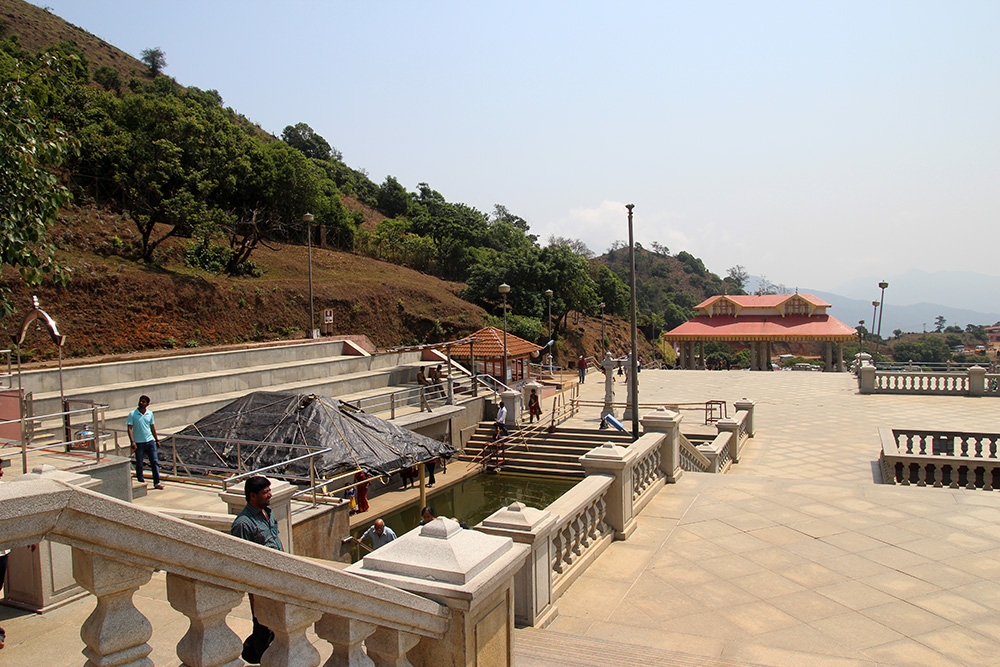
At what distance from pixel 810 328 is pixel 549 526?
44.8 m

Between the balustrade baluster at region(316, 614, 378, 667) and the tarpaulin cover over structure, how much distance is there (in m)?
10.0

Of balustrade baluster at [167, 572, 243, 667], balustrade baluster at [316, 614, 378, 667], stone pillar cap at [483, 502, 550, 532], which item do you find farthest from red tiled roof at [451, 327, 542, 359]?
balustrade baluster at [167, 572, 243, 667]

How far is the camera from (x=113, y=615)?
2.09 metres

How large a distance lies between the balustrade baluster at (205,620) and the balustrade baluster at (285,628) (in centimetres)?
15

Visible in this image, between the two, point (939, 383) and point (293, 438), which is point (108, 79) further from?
point (939, 383)

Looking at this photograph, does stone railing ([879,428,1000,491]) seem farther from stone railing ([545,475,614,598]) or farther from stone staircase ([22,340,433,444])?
stone staircase ([22,340,433,444])

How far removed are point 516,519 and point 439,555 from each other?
212 cm

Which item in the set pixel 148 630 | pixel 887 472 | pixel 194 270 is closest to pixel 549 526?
pixel 148 630

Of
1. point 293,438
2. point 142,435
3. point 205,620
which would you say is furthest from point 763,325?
point 205,620

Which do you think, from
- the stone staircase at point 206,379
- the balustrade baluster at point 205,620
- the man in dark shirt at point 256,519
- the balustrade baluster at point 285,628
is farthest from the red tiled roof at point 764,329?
the balustrade baluster at point 205,620

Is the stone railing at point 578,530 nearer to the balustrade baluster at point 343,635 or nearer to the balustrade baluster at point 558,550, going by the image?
the balustrade baluster at point 558,550

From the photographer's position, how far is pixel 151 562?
6.73 ft

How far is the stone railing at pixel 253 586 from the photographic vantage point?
1.88m

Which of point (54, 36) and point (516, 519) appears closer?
point (516, 519)
